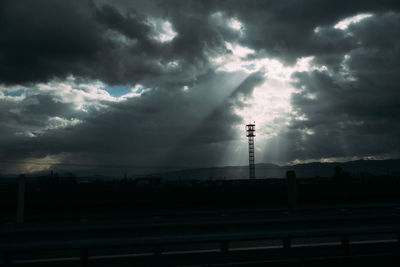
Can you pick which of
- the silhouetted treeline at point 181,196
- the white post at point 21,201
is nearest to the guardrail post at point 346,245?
the white post at point 21,201

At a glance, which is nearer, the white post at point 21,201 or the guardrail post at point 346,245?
the guardrail post at point 346,245

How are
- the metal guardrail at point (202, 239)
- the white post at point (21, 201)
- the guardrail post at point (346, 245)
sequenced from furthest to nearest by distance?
the white post at point (21, 201) → the guardrail post at point (346, 245) → the metal guardrail at point (202, 239)

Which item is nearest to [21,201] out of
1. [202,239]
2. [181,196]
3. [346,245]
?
[202,239]

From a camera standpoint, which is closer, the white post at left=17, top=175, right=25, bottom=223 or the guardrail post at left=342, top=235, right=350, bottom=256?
the guardrail post at left=342, top=235, right=350, bottom=256

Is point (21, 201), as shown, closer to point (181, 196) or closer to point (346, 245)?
point (346, 245)

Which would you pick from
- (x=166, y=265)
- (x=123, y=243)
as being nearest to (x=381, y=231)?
(x=166, y=265)


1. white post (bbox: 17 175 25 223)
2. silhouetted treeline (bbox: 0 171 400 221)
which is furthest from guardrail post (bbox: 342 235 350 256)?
silhouetted treeline (bbox: 0 171 400 221)

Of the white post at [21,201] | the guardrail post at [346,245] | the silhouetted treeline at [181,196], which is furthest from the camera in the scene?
the silhouetted treeline at [181,196]

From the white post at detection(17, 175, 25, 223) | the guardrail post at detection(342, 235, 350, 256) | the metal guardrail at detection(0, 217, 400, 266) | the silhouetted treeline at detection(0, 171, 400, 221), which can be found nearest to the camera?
the metal guardrail at detection(0, 217, 400, 266)

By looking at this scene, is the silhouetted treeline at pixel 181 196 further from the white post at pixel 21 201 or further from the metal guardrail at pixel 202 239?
the metal guardrail at pixel 202 239

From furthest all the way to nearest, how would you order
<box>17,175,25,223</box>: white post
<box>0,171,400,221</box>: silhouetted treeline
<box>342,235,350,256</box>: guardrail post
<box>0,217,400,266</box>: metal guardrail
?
<box>0,171,400,221</box>: silhouetted treeline
<box>17,175,25,223</box>: white post
<box>342,235,350,256</box>: guardrail post
<box>0,217,400,266</box>: metal guardrail

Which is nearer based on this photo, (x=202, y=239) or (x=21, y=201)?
(x=202, y=239)

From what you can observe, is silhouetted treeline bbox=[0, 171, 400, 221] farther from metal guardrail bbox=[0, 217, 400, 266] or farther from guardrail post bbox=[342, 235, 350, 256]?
metal guardrail bbox=[0, 217, 400, 266]

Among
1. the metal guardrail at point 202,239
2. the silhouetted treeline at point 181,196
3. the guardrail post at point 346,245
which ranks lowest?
the silhouetted treeline at point 181,196
